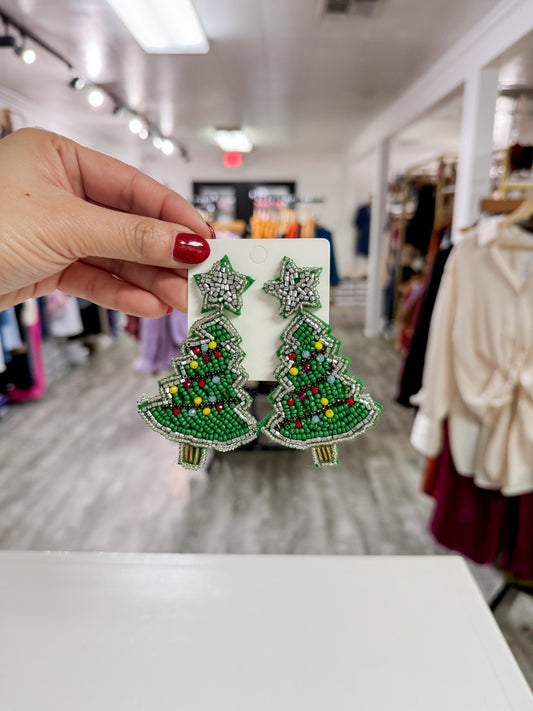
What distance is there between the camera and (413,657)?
21.5 inches

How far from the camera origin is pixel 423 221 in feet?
14.2

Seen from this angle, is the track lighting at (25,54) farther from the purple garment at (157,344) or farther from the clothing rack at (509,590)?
the clothing rack at (509,590)

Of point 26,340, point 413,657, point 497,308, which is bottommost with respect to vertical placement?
point 26,340

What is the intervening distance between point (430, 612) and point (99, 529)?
161 centimetres

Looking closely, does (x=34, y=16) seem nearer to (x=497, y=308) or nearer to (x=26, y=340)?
(x=26, y=340)

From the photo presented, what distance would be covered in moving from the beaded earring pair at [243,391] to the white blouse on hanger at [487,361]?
886 millimetres

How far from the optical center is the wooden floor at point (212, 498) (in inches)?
72.6

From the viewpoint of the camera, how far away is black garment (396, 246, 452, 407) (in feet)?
6.34

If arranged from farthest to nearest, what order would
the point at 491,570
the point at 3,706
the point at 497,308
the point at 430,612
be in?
the point at 491,570, the point at 497,308, the point at 430,612, the point at 3,706

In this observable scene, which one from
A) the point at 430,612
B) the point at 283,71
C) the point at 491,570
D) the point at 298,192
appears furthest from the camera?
the point at 298,192

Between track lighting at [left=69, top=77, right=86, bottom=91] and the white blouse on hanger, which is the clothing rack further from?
track lighting at [left=69, top=77, right=86, bottom=91]

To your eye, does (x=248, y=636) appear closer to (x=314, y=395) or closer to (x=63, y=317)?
(x=314, y=395)

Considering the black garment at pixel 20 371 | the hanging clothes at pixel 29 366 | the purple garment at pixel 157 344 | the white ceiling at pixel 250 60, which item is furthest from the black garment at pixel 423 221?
the black garment at pixel 20 371

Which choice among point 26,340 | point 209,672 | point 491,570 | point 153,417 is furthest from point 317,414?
point 26,340
